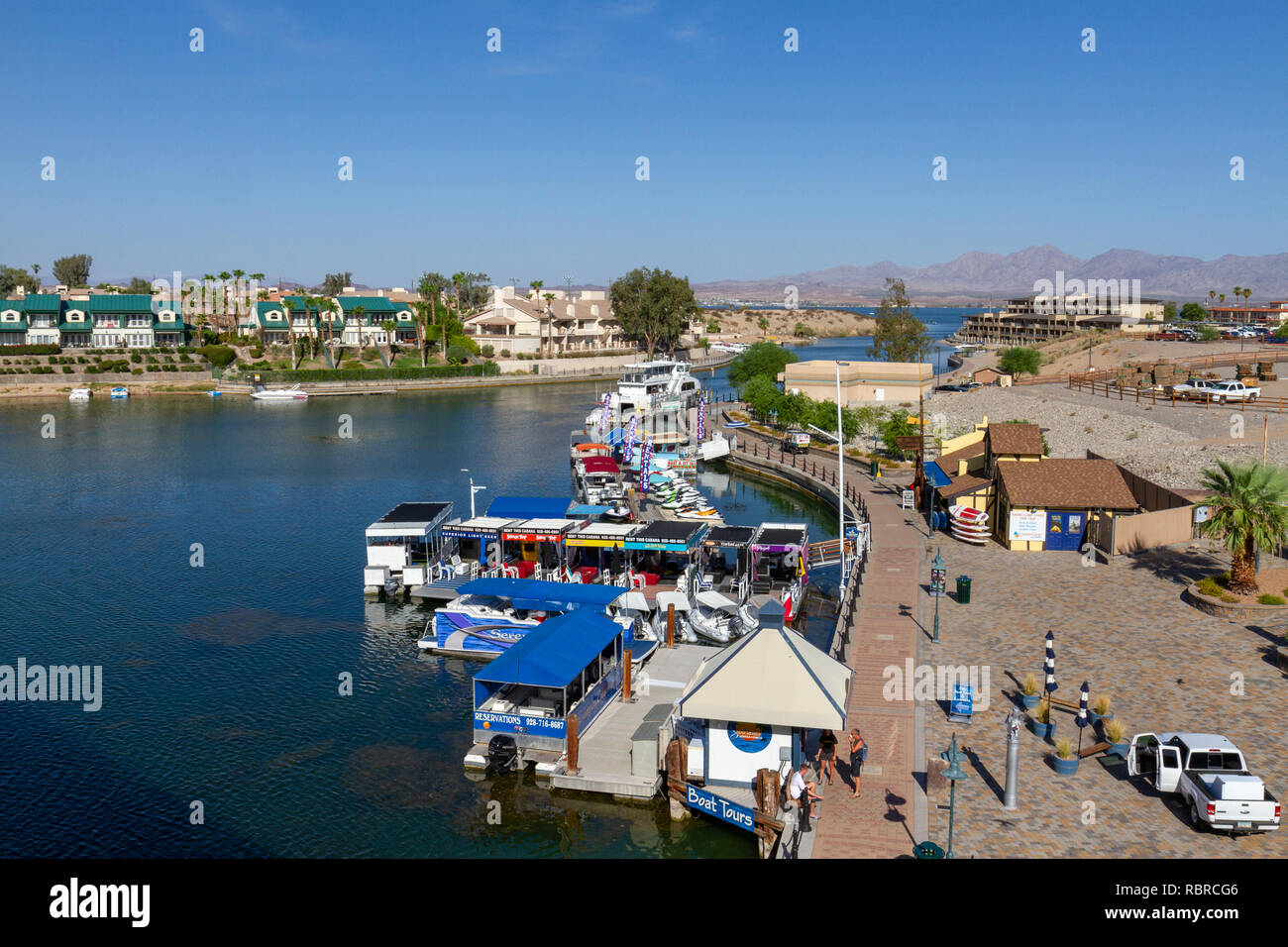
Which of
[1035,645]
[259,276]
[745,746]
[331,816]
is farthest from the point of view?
[259,276]

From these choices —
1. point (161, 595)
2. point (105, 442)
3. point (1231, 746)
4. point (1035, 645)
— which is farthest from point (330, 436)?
point (1231, 746)

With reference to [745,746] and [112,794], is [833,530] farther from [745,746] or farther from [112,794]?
[112,794]

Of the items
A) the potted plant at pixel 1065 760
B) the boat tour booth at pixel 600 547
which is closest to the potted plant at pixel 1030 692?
the potted plant at pixel 1065 760

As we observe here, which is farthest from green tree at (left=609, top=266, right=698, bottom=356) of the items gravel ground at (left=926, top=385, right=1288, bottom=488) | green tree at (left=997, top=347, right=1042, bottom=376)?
gravel ground at (left=926, top=385, right=1288, bottom=488)

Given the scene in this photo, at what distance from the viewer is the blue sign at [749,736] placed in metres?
19.7

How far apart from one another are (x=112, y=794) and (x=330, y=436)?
63.8 meters

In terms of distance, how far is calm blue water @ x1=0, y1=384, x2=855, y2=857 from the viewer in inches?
811

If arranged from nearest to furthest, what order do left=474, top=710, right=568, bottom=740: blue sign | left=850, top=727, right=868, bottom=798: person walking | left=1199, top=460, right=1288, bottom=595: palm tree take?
left=850, top=727, right=868, bottom=798: person walking → left=474, top=710, right=568, bottom=740: blue sign → left=1199, top=460, right=1288, bottom=595: palm tree

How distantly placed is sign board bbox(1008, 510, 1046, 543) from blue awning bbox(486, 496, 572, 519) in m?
17.3

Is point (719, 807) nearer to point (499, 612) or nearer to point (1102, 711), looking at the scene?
point (1102, 711)

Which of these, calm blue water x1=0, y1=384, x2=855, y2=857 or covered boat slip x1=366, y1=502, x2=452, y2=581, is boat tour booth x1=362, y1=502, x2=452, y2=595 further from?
calm blue water x1=0, y1=384, x2=855, y2=857

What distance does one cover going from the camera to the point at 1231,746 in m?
17.8

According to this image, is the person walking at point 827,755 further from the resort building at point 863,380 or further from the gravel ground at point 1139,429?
the resort building at point 863,380

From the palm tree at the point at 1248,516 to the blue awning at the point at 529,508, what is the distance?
22.7 m
